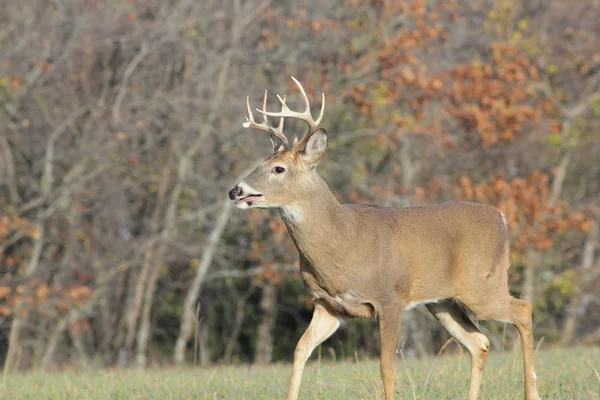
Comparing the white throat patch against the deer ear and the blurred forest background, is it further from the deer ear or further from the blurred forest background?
the blurred forest background

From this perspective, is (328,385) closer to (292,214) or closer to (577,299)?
(292,214)

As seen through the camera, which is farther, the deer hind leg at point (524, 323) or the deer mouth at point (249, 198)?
the deer hind leg at point (524, 323)

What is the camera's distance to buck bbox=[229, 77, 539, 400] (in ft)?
20.8

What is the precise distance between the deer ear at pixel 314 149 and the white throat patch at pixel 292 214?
1.18 ft

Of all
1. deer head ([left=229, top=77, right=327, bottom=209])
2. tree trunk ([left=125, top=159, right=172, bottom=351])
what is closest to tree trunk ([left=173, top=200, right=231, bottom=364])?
tree trunk ([left=125, top=159, right=172, bottom=351])

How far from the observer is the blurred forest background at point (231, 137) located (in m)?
15.1

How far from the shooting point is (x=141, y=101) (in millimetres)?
14984

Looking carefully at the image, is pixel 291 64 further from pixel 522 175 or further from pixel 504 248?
pixel 504 248

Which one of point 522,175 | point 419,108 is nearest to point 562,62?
point 522,175

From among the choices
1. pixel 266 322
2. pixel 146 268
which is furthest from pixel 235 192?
pixel 266 322

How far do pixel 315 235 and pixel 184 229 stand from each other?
1115 centimetres

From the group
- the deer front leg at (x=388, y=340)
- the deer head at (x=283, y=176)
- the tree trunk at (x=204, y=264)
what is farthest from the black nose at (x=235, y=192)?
the tree trunk at (x=204, y=264)

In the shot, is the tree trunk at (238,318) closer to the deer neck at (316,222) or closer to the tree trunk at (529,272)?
the tree trunk at (529,272)

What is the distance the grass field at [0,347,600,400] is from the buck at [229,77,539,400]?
0.27 m
